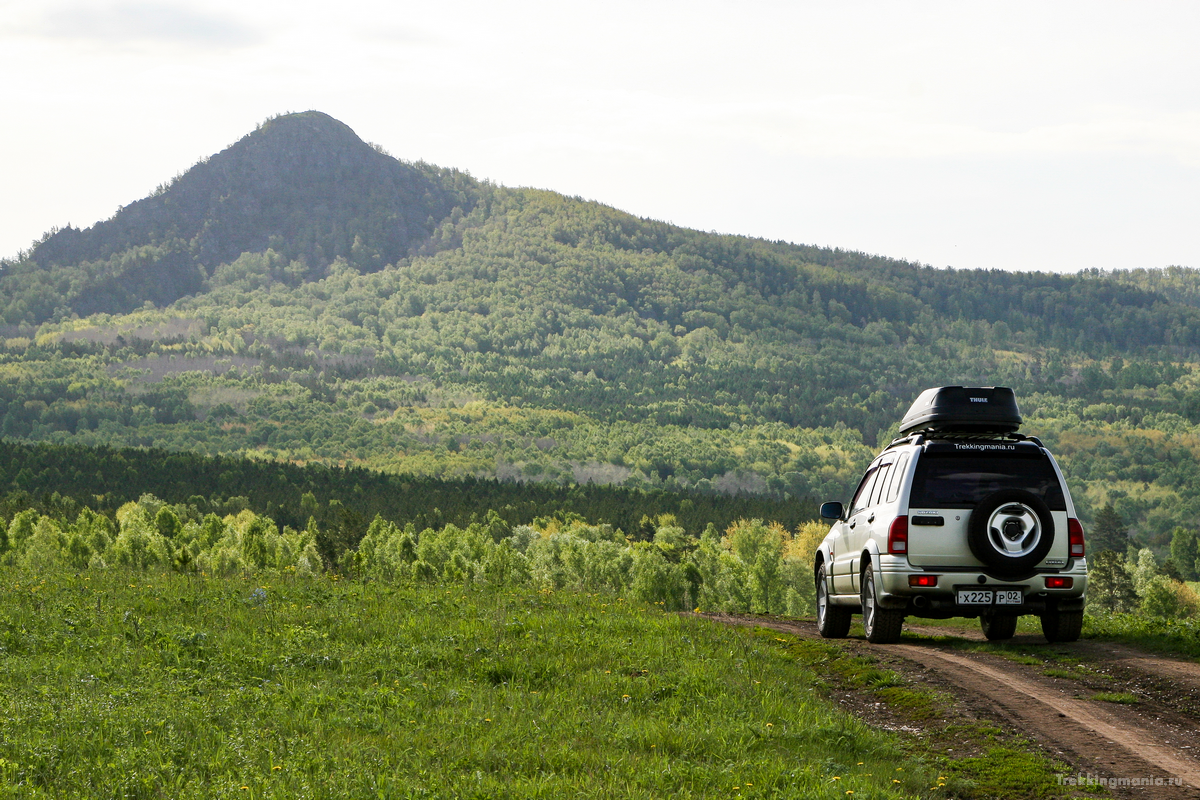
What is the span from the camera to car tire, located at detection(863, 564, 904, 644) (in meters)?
15.7

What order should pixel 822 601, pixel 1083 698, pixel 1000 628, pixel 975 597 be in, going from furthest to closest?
pixel 822 601 → pixel 1000 628 → pixel 975 597 → pixel 1083 698

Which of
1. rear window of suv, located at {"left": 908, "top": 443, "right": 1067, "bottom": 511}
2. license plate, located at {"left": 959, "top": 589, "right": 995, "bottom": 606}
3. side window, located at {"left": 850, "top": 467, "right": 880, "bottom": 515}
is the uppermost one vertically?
rear window of suv, located at {"left": 908, "top": 443, "right": 1067, "bottom": 511}

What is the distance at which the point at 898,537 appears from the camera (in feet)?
49.3

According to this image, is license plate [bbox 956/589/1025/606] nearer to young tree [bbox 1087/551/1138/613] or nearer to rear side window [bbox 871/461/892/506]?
rear side window [bbox 871/461/892/506]

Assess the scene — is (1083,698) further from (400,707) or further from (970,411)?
(400,707)

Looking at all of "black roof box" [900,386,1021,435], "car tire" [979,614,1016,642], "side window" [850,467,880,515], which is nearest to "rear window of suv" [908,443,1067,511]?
"black roof box" [900,386,1021,435]

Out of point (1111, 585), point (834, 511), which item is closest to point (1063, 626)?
point (834, 511)

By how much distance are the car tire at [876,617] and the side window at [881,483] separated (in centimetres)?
104

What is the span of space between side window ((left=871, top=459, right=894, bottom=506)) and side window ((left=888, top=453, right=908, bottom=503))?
0.31m

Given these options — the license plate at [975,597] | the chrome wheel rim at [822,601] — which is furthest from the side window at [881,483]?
the chrome wheel rim at [822,601]

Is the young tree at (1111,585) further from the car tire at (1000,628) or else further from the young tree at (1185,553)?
the car tire at (1000,628)

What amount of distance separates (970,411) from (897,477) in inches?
Answer: 54.7

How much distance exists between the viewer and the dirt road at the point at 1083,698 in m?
9.07

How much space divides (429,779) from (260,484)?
162085 mm
